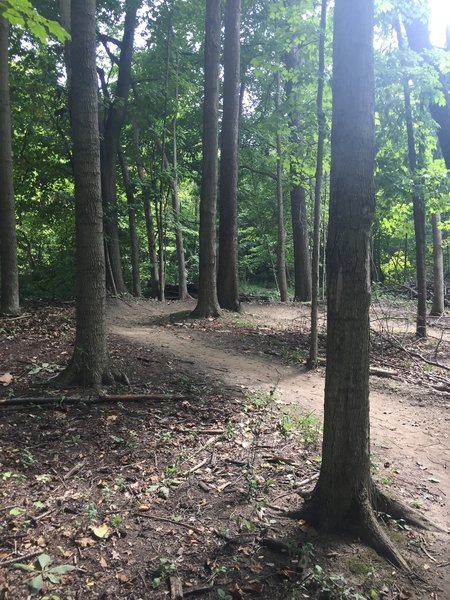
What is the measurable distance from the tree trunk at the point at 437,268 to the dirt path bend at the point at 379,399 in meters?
6.01

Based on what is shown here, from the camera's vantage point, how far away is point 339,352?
10.6ft

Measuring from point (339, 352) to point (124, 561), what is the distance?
79.4 inches

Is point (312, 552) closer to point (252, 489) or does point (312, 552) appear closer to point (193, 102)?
point (252, 489)

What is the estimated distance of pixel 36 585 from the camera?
260 centimetres

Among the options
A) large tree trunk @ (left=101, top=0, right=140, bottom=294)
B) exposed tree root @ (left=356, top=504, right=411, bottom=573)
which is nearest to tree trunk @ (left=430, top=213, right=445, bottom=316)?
large tree trunk @ (left=101, top=0, right=140, bottom=294)

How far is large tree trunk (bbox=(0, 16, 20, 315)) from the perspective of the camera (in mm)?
9391

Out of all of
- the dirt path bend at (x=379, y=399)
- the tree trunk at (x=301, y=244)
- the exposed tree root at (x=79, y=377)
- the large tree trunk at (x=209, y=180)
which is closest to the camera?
the dirt path bend at (x=379, y=399)

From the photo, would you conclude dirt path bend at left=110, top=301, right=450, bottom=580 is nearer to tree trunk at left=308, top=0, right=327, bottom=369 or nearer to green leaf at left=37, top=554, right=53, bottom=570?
tree trunk at left=308, top=0, right=327, bottom=369

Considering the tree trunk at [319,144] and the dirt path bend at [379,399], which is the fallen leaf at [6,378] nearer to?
the dirt path bend at [379,399]

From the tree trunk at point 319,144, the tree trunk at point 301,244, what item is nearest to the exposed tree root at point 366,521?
the tree trunk at point 319,144

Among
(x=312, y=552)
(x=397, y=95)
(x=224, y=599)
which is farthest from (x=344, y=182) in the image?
(x=397, y=95)

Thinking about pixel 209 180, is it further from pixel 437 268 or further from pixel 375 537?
pixel 375 537

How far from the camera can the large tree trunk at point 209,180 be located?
1150 cm

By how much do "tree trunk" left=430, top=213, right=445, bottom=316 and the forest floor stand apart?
22.0ft
